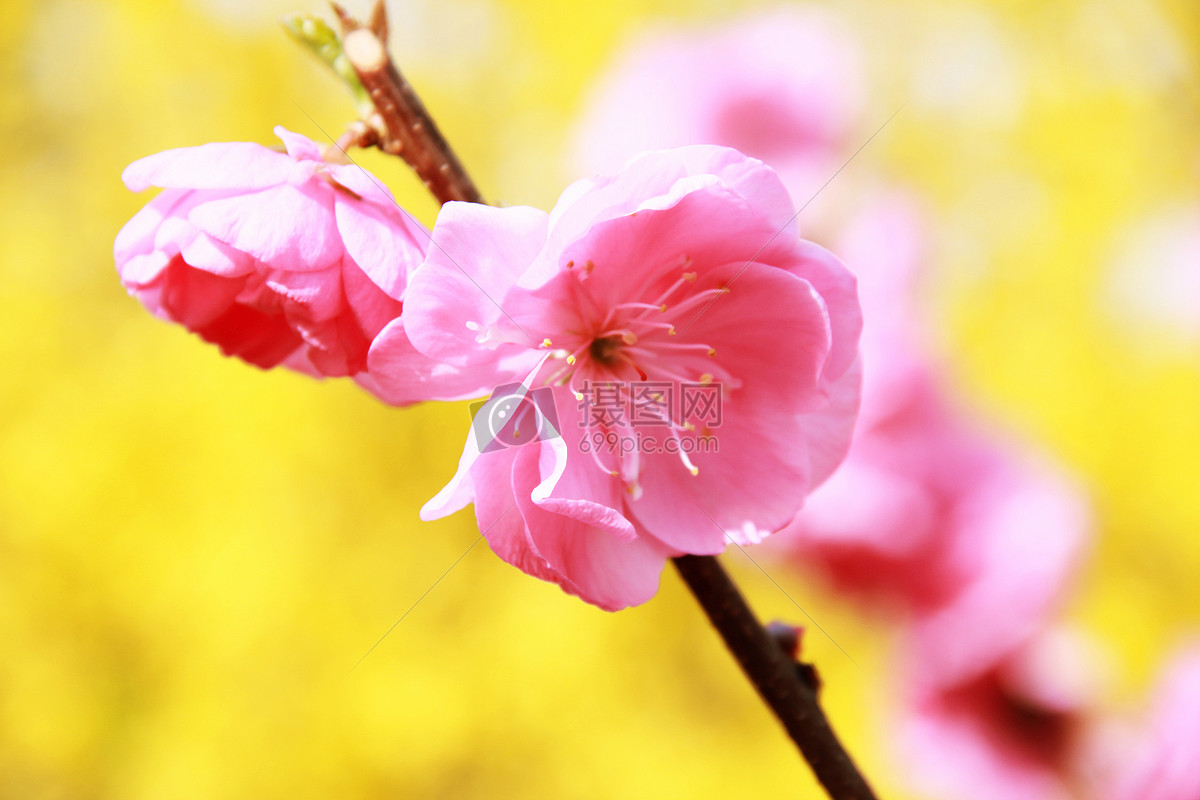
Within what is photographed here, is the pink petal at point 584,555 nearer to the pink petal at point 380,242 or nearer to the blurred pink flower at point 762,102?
the pink petal at point 380,242

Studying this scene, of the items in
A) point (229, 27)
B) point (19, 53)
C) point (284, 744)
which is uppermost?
point (19, 53)

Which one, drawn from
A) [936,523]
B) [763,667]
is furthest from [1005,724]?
[763,667]

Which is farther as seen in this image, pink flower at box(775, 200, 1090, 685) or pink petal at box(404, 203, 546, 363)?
pink flower at box(775, 200, 1090, 685)

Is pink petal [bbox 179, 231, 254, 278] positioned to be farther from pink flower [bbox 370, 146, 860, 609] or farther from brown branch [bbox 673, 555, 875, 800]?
brown branch [bbox 673, 555, 875, 800]

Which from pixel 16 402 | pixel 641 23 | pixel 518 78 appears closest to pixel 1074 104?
pixel 641 23

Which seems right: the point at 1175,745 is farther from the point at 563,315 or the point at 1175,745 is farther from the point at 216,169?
the point at 216,169

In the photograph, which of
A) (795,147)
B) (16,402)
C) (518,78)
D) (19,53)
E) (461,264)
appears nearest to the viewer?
(461,264)

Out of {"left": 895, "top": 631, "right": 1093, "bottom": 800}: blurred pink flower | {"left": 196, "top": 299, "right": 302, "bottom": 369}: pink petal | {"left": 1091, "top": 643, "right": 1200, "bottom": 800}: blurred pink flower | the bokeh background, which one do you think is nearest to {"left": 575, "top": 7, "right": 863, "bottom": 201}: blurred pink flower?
the bokeh background

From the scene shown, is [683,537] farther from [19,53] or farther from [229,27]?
[19,53]
